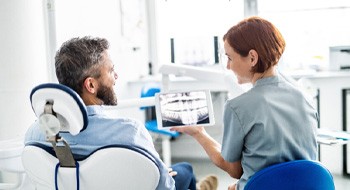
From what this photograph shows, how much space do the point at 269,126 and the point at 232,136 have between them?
131 millimetres

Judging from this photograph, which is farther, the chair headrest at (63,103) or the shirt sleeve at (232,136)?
the shirt sleeve at (232,136)

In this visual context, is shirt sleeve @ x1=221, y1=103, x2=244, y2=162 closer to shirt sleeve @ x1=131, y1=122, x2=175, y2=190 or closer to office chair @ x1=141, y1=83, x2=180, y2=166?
shirt sleeve @ x1=131, y1=122, x2=175, y2=190

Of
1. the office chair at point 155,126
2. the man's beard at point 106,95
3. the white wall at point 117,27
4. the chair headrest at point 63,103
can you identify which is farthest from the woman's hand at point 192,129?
the office chair at point 155,126

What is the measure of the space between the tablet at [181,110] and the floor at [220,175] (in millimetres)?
1604

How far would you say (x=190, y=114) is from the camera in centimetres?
176

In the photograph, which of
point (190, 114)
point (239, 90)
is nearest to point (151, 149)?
point (190, 114)

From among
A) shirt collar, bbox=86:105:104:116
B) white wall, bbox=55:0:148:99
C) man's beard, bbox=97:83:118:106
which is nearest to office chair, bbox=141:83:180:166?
white wall, bbox=55:0:148:99

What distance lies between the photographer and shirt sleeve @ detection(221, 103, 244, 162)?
134cm

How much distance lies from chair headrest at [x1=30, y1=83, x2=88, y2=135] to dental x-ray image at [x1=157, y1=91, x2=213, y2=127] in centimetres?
65

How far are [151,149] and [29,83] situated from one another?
123 centimetres

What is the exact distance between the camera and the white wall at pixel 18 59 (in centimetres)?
210

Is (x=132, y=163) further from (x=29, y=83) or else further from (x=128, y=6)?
(x=128, y=6)

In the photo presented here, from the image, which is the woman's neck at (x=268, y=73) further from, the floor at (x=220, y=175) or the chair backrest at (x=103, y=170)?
the floor at (x=220, y=175)

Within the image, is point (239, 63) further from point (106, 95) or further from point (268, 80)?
point (106, 95)
